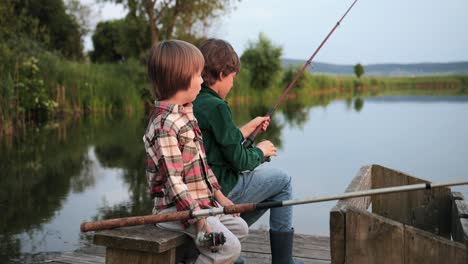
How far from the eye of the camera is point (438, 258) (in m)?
2.16

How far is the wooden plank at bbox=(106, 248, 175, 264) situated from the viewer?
7.21ft

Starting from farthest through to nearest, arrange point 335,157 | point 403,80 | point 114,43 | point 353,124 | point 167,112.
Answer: point 403,80 < point 114,43 < point 353,124 < point 335,157 < point 167,112

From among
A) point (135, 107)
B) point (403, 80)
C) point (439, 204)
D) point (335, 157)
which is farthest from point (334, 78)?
point (439, 204)

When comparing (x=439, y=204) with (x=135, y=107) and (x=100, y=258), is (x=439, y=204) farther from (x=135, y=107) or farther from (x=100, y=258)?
(x=135, y=107)

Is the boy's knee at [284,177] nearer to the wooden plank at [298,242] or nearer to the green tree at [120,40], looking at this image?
the wooden plank at [298,242]

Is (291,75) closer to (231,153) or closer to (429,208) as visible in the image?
(429,208)

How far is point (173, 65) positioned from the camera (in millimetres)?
2297

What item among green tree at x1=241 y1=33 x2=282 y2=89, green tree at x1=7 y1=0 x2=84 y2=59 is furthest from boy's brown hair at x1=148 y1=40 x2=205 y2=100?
green tree at x1=241 y1=33 x2=282 y2=89

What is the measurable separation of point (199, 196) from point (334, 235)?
0.54 m

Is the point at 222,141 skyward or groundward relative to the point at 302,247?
skyward

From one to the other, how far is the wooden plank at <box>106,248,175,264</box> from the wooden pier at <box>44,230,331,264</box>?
4.02ft

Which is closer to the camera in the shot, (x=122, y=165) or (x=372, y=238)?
(x=372, y=238)

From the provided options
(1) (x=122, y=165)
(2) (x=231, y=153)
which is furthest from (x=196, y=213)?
(1) (x=122, y=165)

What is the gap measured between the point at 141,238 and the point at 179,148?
14.4 inches
